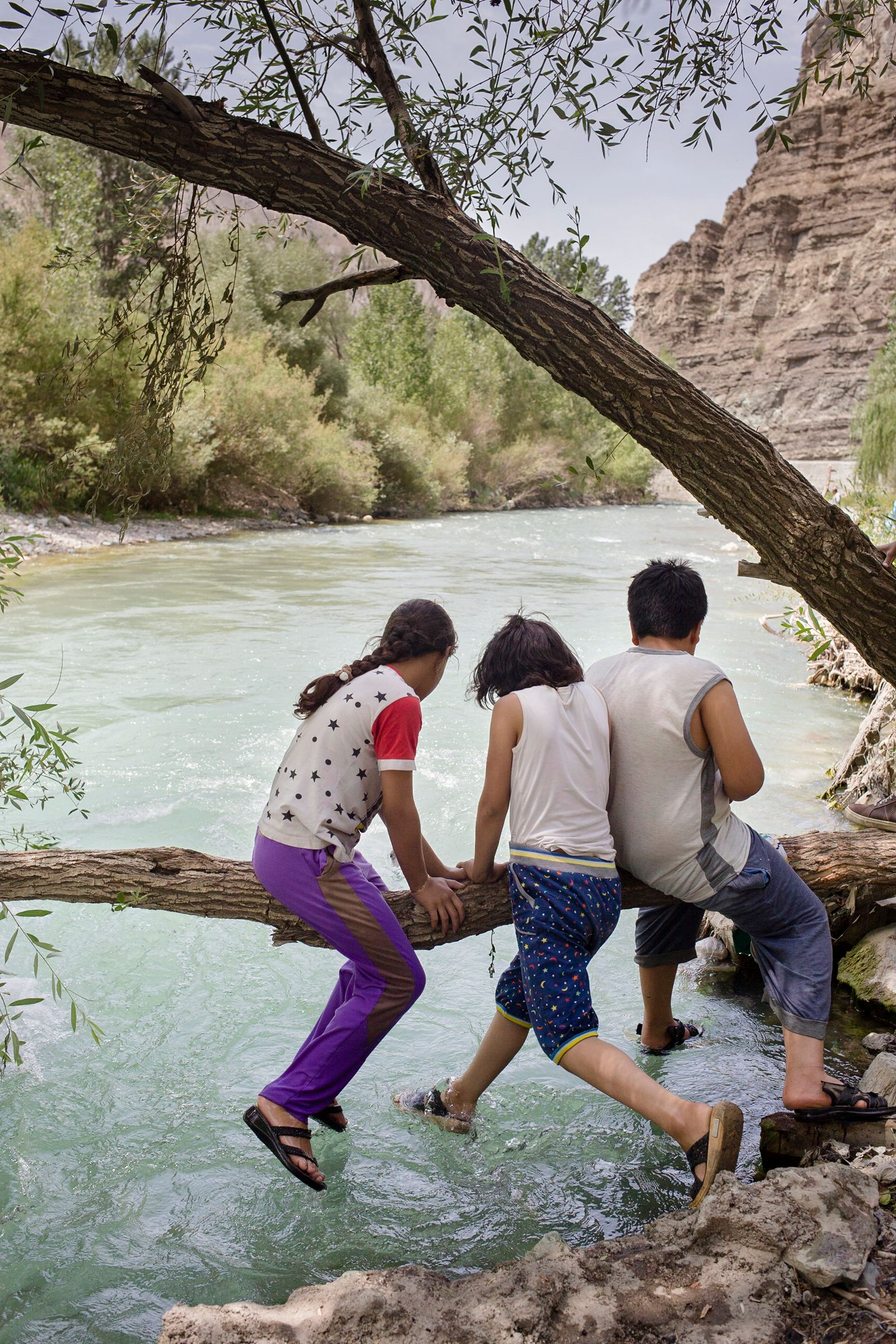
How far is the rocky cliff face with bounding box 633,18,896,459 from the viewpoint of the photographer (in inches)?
2847

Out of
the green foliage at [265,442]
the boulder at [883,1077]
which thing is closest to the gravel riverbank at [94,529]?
the green foliage at [265,442]

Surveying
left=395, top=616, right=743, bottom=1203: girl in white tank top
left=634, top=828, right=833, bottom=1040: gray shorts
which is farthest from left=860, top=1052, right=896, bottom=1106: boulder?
left=395, top=616, right=743, bottom=1203: girl in white tank top

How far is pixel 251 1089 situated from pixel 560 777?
1.72 meters

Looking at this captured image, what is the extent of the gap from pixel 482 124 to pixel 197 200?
101cm

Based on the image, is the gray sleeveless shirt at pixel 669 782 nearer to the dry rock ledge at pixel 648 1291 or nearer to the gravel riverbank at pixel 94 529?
the dry rock ledge at pixel 648 1291

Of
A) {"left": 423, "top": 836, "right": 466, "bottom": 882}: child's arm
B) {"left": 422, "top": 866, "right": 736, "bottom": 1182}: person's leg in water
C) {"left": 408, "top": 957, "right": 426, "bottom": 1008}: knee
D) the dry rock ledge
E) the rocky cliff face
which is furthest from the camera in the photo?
the rocky cliff face

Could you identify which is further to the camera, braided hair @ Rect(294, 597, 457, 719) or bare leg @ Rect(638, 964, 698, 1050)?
bare leg @ Rect(638, 964, 698, 1050)

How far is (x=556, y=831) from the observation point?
104 inches

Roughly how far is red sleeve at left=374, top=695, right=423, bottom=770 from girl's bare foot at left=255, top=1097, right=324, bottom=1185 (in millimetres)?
965

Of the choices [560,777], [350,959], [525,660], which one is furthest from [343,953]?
[525,660]

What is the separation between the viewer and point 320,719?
2.81m

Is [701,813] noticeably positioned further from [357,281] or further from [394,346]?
[394,346]

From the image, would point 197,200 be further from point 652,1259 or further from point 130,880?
point 652,1259

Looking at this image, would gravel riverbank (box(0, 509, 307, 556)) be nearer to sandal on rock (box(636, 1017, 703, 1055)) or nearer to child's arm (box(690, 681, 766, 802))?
sandal on rock (box(636, 1017, 703, 1055))
